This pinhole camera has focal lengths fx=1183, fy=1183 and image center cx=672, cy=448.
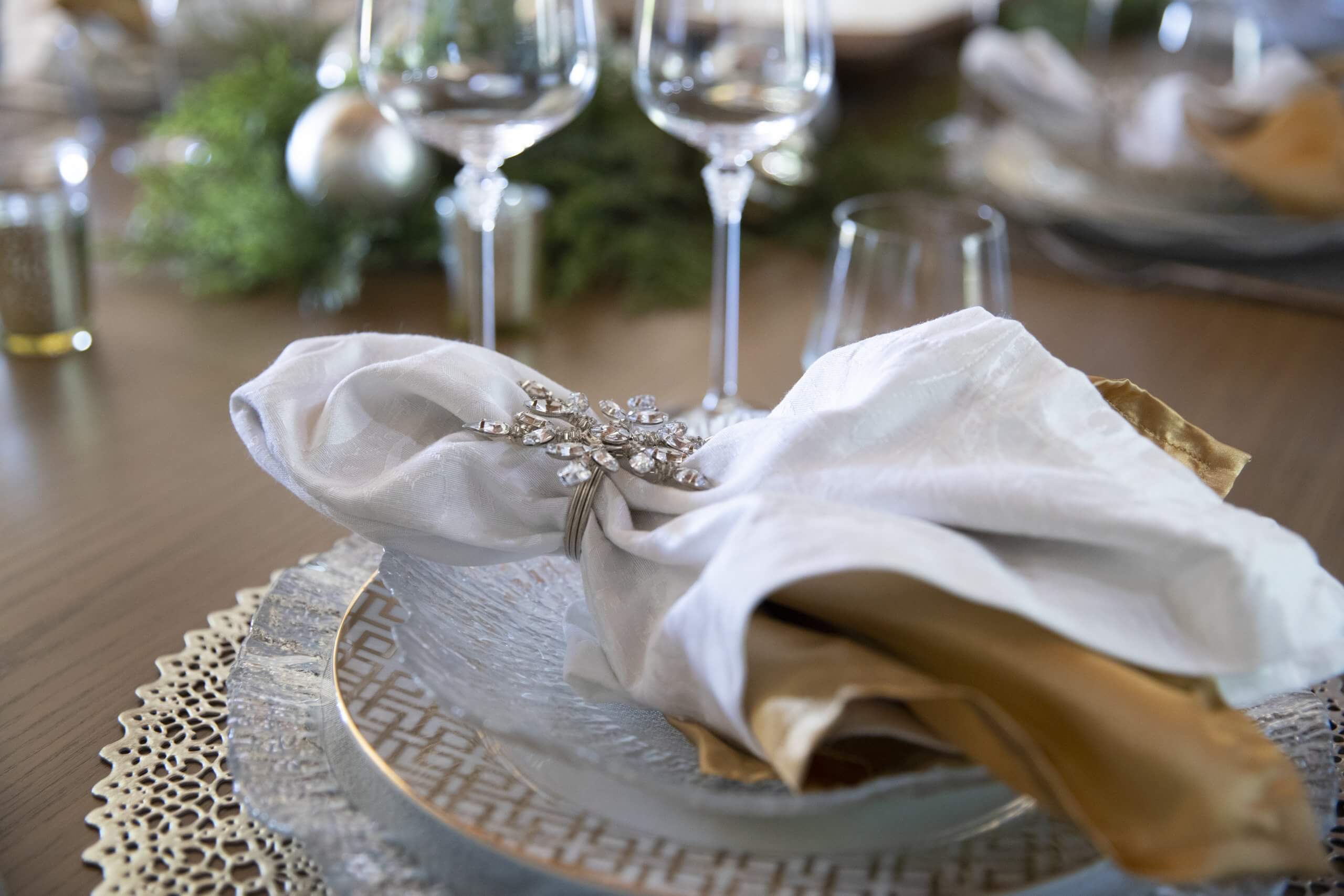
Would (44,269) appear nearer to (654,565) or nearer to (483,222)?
(483,222)

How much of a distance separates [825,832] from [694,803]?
0.03 meters

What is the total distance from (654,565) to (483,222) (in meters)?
0.32

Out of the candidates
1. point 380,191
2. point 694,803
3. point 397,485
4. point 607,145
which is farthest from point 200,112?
point 694,803

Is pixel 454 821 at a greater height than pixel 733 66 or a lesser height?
lesser

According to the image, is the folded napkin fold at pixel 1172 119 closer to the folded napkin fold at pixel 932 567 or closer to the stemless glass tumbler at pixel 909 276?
the stemless glass tumbler at pixel 909 276

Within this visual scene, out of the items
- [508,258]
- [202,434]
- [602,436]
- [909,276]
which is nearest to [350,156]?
[508,258]

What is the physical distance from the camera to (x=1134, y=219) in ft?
2.68

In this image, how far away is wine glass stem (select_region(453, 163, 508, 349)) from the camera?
1.85 ft

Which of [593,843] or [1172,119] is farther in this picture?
[1172,119]

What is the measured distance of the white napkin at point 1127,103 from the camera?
81 centimetres

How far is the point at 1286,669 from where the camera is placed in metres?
0.26

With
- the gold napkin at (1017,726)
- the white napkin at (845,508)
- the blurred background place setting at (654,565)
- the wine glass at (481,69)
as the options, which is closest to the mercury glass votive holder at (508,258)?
the blurred background place setting at (654,565)

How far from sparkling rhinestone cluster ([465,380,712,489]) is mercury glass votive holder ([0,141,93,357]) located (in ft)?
1.38

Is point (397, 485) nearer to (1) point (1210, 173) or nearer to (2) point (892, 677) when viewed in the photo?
(2) point (892, 677)
